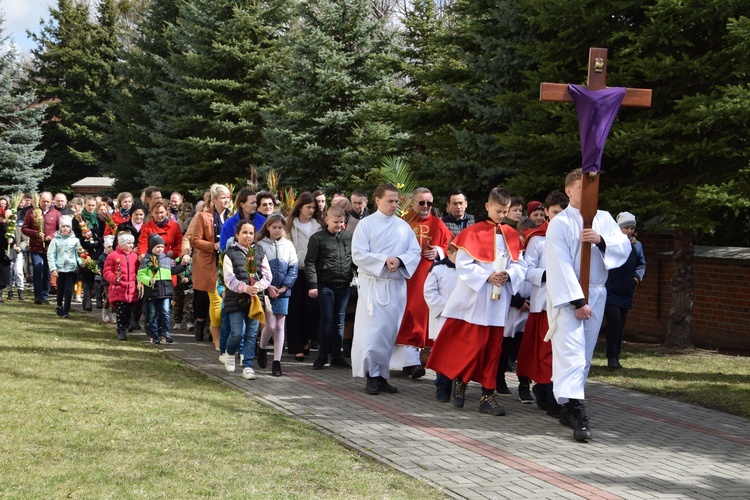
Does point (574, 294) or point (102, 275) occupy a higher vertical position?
point (574, 294)

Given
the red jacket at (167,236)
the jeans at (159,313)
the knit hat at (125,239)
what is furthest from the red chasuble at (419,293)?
the knit hat at (125,239)

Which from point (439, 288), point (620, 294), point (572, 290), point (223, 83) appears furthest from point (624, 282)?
point (223, 83)

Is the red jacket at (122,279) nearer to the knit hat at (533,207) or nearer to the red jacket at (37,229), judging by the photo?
the red jacket at (37,229)

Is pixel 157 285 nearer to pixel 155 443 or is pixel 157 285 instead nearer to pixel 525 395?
pixel 525 395

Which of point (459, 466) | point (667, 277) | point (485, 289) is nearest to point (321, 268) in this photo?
point (485, 289)

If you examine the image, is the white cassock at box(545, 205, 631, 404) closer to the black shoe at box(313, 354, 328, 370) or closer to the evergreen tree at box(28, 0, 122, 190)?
the black shoe at box(313, 354, 328, 370)

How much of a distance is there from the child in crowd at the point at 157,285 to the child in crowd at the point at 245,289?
2723mm

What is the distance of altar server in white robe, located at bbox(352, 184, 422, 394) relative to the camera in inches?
401

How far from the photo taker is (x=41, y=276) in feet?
61.0

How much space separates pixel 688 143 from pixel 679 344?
328 centimetres

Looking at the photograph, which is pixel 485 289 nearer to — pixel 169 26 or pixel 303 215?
pixel 303 215

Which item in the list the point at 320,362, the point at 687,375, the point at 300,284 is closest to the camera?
the point at 320,362

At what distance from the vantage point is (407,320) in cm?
1130

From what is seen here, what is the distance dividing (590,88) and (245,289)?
435cm
